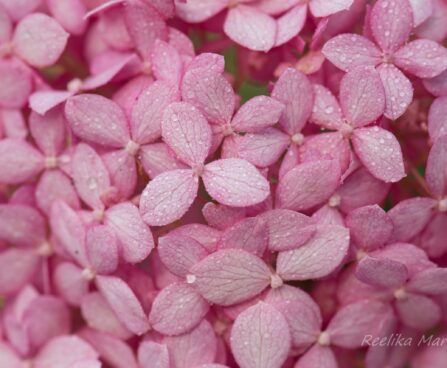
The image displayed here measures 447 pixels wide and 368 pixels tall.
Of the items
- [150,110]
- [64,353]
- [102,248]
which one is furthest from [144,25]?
[64,353]

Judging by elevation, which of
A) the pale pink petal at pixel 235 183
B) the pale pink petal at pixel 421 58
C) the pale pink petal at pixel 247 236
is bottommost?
the pale pink petal at pixel 247 236

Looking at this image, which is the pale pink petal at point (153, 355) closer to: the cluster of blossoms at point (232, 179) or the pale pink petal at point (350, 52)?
the cluster of blossoms at point (232, 179)

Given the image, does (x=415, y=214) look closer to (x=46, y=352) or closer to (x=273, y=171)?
(x=273, y=171)

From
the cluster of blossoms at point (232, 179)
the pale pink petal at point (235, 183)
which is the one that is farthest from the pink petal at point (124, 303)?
the pale pink petal at point (235, 183)

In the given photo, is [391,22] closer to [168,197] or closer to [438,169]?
[438,169]

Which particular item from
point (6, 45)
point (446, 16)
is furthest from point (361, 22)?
point (6, 45)

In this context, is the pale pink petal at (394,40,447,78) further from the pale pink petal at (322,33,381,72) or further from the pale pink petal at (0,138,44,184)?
the pale pink petal at (0,138,44,184)
